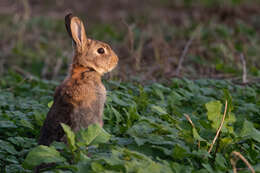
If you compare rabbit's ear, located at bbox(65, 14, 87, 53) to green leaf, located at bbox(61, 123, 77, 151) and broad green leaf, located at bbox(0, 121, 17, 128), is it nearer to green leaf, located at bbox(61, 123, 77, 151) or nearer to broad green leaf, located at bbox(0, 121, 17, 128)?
broad green leaf, located at bbox(0, 121, 17, 128)

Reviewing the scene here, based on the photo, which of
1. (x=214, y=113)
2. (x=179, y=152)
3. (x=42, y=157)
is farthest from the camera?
(x=214, y=113)

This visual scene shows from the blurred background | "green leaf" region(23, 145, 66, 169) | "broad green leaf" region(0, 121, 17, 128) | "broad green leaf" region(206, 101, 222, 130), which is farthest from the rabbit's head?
"green leaf" region(23, 145, 66, 169)

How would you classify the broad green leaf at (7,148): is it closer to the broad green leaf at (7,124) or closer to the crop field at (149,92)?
the crop field at (149,92)

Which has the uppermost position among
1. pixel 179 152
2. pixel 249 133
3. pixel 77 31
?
pixel 77 31

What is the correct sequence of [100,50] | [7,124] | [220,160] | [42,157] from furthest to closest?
[100,50] → [7,124] → [220,160] → [42,157]

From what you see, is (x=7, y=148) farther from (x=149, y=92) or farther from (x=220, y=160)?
(x=149, y=92)

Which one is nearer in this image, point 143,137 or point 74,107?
point 143,137

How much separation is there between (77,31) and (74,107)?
110 centimetres

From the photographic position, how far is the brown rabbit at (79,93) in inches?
157

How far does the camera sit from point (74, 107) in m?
4.07

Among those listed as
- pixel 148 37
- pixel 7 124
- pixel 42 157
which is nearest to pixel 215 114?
pixel 42 157

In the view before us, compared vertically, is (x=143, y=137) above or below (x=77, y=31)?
below

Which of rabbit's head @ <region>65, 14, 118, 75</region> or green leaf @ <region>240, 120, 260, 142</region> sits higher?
rabbit's head @ <region>65, 14, 118, 75</region>

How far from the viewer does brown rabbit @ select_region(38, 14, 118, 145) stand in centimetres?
398
